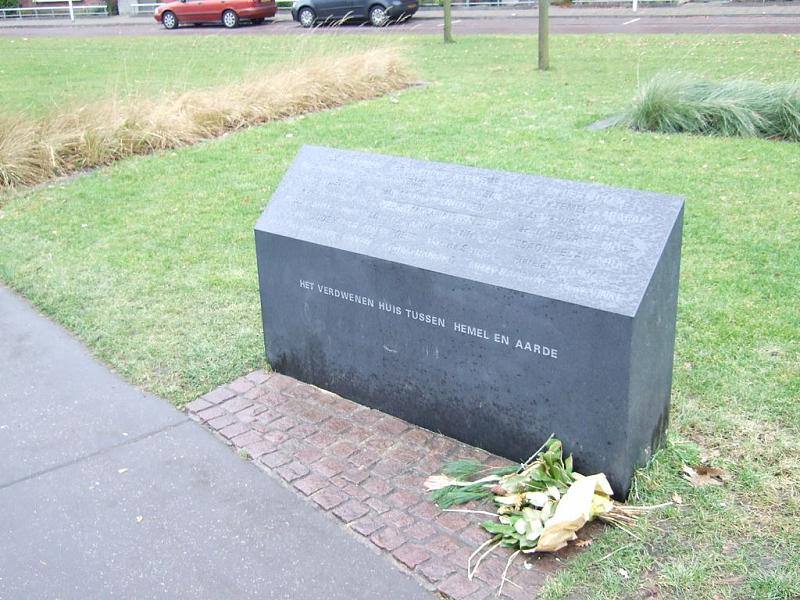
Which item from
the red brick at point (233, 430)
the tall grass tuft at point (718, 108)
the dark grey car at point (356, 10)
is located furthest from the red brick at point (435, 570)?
the dark grey car at point (356, 10)

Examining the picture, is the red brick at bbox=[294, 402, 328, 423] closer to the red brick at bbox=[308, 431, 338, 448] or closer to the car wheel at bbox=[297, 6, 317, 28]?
the red brick at bbox=[308, 431, 338, 448]

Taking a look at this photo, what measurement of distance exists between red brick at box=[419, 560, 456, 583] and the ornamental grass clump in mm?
89

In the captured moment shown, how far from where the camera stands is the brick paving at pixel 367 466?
3467mm

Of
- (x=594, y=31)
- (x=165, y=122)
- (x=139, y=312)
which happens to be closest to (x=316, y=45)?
(x=594, y=31)

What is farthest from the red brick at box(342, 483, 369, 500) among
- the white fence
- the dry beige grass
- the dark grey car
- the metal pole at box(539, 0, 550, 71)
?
the white fence

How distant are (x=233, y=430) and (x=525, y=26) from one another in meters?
22.7

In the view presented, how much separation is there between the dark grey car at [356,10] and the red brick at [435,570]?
23.8 meters

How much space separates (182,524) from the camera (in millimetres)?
3873

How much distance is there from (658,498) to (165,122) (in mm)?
8942

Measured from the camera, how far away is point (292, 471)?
4.21m

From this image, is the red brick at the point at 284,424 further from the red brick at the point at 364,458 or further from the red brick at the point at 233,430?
the red brick at the point at 364,458

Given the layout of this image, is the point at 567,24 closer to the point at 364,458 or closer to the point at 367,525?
the point at 364,458

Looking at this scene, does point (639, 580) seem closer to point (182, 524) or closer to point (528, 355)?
point (528, 355)

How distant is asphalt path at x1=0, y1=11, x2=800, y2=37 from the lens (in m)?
22.0
